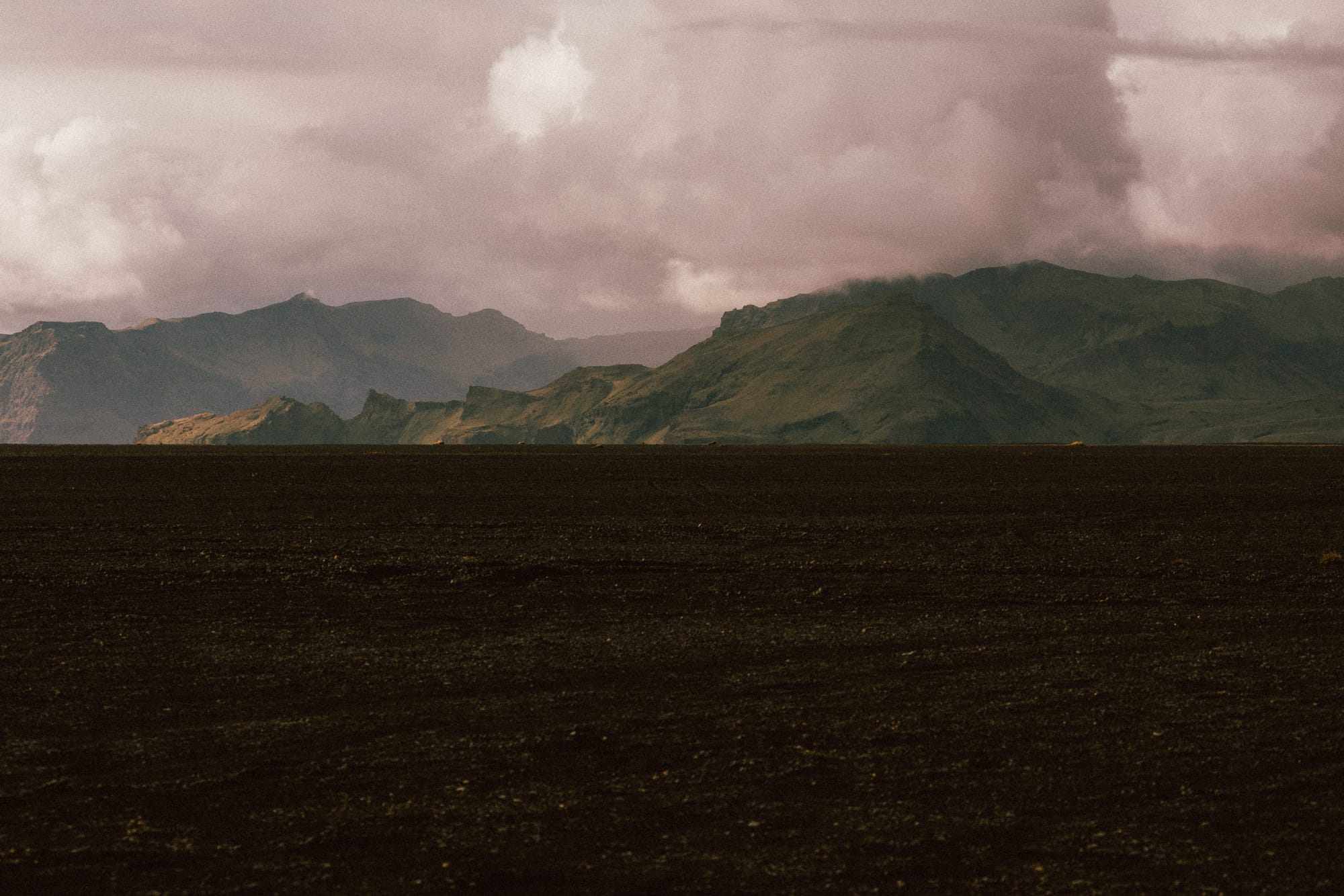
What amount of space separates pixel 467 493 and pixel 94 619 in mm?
25210

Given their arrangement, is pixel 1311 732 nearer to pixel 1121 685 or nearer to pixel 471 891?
pixel 1121 685

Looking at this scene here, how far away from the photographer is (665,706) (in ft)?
61.4

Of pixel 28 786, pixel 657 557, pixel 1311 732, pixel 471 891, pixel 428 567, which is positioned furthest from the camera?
pixel 657 557

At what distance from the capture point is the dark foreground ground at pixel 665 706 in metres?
13.4

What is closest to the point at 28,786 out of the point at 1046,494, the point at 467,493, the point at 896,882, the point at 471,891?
the point at 471,891

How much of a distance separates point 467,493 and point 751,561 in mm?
19971

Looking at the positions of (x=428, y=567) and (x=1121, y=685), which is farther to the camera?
(x=428, y=567)

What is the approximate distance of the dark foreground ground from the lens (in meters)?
13.4

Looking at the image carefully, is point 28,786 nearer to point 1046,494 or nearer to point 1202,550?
point 1202,550

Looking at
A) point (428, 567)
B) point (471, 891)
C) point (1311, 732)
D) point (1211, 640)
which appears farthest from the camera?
point (428, 567)

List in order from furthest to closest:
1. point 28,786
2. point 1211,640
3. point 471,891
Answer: point 1211,640 < point 28,786 < point 471,891

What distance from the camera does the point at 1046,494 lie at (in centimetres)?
5081

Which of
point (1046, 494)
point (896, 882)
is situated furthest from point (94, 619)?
point (1046, 494)

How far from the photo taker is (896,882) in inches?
502
